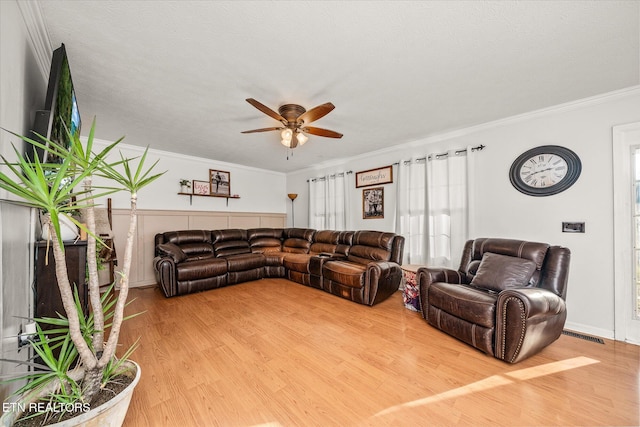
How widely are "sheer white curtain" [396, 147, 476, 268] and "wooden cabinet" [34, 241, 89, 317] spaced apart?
3.84 m

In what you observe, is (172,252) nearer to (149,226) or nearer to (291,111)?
(149,226)

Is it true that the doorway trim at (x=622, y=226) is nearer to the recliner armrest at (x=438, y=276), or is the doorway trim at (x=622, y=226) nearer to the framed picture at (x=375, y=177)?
the recliner armrest at (x=438, y=276)

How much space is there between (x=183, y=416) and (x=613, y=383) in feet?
9.47

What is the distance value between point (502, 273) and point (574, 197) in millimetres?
1247

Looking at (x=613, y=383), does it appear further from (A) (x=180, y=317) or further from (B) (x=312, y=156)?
(B) (x=312, y=156)

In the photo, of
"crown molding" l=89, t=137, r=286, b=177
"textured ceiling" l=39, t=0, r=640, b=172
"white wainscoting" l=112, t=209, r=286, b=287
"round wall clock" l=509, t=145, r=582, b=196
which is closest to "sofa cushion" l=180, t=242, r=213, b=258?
"white wainscoting" l=112, t=209, r=286, b=287

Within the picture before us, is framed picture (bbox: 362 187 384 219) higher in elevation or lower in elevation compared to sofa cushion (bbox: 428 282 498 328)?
higher

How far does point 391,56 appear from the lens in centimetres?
184

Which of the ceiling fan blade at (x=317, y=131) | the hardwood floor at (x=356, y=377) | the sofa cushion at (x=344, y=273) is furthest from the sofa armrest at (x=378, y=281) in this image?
the ceiling fan blade at (x=317, y=131)

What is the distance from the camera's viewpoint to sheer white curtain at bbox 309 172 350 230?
4926 mm

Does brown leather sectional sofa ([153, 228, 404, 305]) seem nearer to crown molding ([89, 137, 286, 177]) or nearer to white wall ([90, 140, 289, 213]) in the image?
white wall ([90, 140, 289, 213])

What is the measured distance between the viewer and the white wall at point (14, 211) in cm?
110

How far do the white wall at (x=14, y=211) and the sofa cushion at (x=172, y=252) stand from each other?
2297mm

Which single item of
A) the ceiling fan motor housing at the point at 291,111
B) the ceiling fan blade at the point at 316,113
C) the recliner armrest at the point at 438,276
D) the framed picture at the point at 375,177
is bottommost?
the recliner armrest at the point at 438,276
